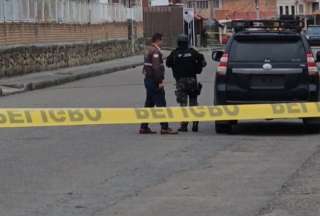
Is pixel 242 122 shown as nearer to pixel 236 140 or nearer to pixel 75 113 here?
pixel 236 140

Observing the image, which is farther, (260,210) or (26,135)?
(26,135)

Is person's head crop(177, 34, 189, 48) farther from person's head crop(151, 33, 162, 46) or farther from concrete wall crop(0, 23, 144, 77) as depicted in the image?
concrete wall crop(0, 23, 144, 77)

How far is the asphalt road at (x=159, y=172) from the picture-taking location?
7789 mm

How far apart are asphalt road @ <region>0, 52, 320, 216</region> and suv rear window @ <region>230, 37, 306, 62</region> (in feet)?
4.09

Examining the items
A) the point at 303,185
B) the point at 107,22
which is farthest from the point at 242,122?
the point at 107,22

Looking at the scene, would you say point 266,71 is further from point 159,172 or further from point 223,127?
point 159,172

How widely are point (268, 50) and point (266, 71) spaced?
42cm

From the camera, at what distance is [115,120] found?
11602 mm

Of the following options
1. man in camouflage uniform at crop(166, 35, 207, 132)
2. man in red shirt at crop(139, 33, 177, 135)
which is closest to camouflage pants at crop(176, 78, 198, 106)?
man in camouflage uniform at crop(166, 35, 207, 132)

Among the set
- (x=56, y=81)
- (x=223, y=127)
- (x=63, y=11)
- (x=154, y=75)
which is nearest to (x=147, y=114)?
(x=154, y=75)

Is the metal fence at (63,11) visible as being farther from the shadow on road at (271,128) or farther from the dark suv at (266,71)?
the dark suv at (266,71)

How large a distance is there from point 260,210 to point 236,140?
4887 millimetres

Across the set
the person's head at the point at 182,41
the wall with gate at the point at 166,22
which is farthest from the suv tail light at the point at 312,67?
the wall with gate at the point at 166,22

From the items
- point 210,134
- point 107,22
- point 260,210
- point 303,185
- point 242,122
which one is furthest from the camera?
point 107,22
